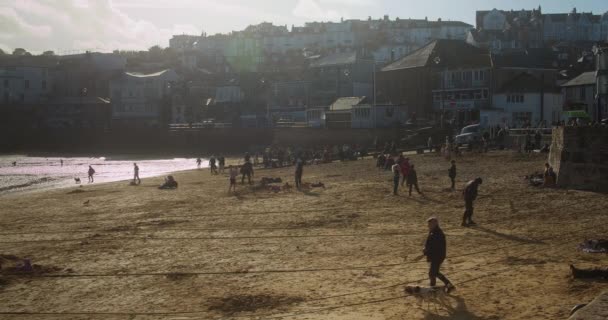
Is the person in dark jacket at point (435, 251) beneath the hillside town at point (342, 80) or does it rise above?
beneath

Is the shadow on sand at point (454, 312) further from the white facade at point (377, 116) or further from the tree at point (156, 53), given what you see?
the tree at point (156, 53)

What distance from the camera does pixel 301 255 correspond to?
14.1 meters

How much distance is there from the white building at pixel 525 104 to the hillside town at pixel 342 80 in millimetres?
92

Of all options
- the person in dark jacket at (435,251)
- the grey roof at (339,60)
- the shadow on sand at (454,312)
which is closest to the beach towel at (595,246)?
the person in dark jacket at (435,251)

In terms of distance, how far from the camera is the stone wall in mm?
20859

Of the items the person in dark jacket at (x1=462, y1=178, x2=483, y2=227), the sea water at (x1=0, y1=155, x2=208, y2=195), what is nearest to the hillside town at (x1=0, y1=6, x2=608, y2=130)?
the sea water at (x1=0, y1=155, x2=208, y2=195)

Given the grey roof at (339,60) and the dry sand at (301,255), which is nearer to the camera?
the dry sand at (301,255)

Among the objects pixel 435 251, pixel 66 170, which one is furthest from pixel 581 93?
pixel 435 251

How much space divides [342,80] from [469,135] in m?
43.0

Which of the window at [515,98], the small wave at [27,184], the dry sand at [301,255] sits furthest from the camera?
the window at [515,98]

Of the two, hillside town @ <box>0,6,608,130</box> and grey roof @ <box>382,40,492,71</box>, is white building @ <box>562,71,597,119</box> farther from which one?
grey roof @ <box>382,40,492,71</box>

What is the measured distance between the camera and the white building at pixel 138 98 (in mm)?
85500

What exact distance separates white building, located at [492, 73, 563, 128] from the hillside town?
92mm

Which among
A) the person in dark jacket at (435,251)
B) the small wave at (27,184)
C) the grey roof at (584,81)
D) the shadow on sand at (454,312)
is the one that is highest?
the grey roof at (584,81)
